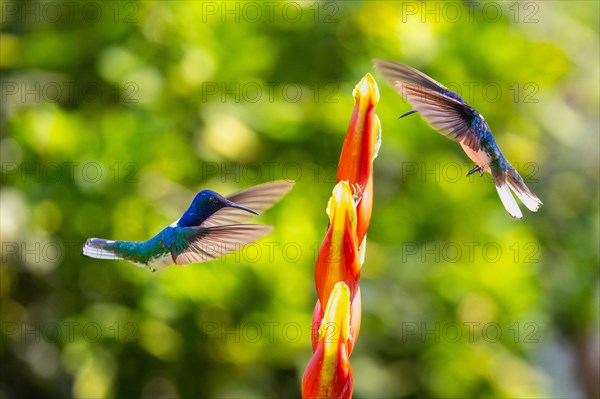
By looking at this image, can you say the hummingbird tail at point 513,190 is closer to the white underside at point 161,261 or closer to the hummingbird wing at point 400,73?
the hummingbird wing at point 400,73

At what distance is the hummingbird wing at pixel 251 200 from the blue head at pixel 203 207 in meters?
0.02

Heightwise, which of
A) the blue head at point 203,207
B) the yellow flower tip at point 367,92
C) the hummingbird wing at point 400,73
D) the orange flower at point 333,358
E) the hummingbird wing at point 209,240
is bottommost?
the orange flower at point 333,358

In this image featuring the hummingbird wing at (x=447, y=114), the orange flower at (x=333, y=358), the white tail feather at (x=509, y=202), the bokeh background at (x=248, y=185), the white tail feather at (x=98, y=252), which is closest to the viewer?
the orange flower at (x=333, y=358)

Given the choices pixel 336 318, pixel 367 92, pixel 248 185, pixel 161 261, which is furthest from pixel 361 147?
pixel 248 185

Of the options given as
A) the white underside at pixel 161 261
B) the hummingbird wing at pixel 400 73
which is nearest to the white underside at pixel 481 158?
the hummingbird wing at pixel 400 73

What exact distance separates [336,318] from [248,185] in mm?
2671

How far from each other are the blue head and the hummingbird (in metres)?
0.40

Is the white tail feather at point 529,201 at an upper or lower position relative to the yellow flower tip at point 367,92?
lower

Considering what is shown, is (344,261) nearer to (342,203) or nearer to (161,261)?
(342,203)

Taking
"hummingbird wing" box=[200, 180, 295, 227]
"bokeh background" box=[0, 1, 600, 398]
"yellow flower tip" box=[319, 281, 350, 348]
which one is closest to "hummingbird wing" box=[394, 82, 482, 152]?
"hummingbird wing" box=[200, 180, 295, 227]

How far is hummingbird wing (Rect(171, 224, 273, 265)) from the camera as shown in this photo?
150 cm

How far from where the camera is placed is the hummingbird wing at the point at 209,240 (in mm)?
1496

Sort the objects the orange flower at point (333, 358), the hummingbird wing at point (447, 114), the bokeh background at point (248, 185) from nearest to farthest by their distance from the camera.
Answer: the orange flower at point (333, 358) < the hummingbird wing at point (447, 114) < the bokeh background at point (248, 185)

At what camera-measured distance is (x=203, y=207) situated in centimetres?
169
